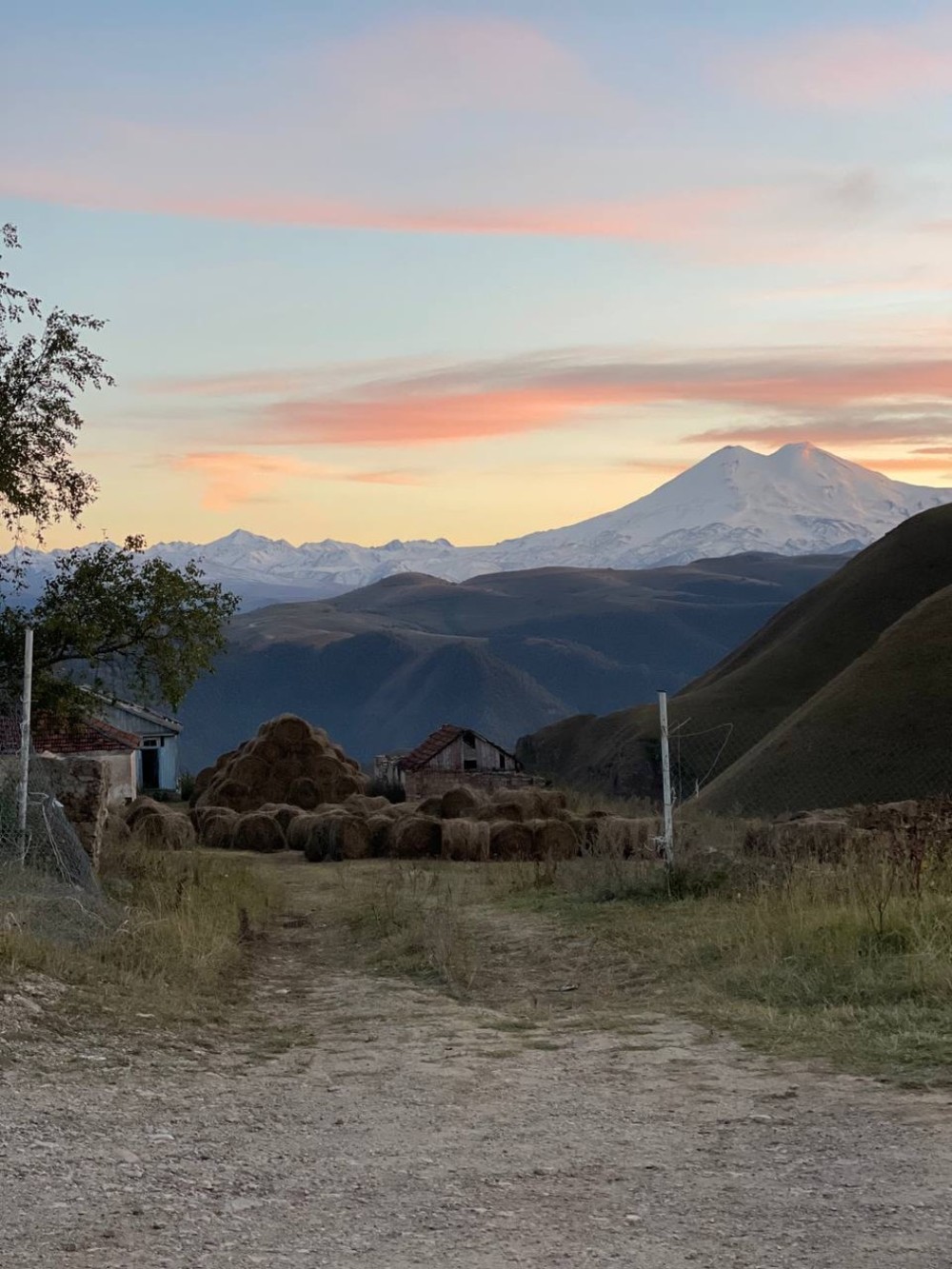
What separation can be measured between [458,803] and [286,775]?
10996 millimetres

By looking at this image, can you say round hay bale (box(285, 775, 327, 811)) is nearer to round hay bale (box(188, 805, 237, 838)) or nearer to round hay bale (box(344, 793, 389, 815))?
round hay bale (box(344, 793, 389, 815))

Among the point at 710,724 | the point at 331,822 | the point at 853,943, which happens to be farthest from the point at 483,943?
the point at 710,724

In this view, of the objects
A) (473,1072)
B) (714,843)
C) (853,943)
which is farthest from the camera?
(714,843)

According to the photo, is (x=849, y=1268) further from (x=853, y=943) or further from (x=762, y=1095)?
(x=853, y=943)

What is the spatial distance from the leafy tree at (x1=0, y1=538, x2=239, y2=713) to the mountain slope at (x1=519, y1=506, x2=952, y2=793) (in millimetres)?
41503

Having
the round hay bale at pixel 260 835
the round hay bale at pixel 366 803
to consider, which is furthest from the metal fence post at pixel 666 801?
the round hay bale at pixel 366 803

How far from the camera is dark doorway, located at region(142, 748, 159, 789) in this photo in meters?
64.9

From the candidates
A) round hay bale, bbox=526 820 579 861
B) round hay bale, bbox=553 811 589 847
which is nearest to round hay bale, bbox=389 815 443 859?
round hay bale, bbox=526 820 579 861

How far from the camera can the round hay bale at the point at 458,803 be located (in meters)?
35.8

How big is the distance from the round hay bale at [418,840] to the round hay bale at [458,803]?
Answer: 6223 mm

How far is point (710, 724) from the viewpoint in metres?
62.1

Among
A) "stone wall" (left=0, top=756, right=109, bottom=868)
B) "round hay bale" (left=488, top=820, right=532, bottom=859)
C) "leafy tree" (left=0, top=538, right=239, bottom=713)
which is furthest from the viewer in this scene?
"round hay bale" (left=488, top=820, right=532, bottom=859)

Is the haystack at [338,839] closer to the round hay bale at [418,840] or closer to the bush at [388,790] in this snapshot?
the round hay bale at [418,840]

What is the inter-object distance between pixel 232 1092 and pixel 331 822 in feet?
71.5
